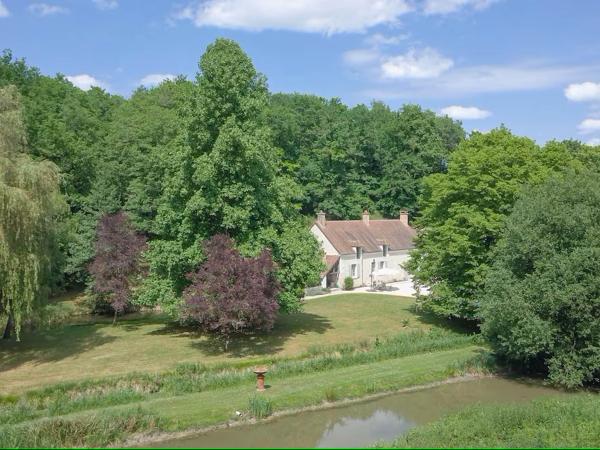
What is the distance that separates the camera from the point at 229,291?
25.3 meters

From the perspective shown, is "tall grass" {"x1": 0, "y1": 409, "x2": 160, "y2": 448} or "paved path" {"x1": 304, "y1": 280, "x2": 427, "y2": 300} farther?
"paved path" {"x1": 304, "y1": 280, "x2": 427, "y2": 300}

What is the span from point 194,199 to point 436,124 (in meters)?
54.6

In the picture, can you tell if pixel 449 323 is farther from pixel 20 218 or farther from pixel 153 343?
pixel 20 218

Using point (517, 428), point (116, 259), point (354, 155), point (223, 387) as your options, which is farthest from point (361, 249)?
point (517, 428)

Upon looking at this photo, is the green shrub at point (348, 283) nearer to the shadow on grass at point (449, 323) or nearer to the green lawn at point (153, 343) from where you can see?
the green lawn at point (153, 343)

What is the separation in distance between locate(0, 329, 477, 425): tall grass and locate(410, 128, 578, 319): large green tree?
3.94 meters

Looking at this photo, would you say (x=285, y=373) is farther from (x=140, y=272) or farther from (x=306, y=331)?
(x=140, y=272)

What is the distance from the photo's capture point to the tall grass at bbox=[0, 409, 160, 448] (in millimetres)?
15062

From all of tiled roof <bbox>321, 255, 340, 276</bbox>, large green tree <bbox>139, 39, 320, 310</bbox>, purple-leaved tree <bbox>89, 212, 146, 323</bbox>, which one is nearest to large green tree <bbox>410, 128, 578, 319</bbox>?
large green tree <bbox>139, 39, 320, 310</bbox>

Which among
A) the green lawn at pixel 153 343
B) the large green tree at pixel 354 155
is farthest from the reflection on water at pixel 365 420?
the large green tree at pixel 354 155

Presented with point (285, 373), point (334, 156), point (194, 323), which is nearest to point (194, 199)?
point (194, 323)

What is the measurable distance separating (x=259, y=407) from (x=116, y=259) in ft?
A: 59.0

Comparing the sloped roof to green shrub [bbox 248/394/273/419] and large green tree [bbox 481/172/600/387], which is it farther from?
green shrub [bbox 248/394/273/419]

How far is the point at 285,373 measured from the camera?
76.4ft
